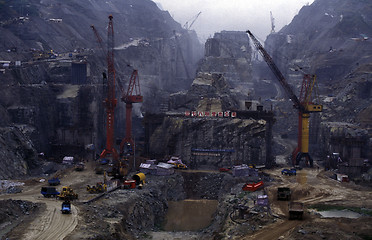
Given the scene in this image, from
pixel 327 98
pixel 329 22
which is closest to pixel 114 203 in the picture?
pixel 327 98

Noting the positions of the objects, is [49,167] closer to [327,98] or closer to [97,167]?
[97,167]

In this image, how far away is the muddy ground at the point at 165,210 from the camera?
46.7 metres

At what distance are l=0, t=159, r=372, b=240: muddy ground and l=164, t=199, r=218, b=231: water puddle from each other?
1547 millimetres

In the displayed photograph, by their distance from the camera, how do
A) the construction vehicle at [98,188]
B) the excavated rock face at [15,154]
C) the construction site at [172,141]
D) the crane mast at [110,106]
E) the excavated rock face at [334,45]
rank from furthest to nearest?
the excavated rock face at [334,45]
the crane mast at [110,106]
the excavated rock face at [15,154]
the construction vehicle at [98,188]
the construction site at [172,141]

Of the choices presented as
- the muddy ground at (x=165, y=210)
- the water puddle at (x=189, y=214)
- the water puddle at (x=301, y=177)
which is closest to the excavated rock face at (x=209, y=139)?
the water puddle at (x=301, y=177)

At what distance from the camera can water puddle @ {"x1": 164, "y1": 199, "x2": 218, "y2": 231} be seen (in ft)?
218

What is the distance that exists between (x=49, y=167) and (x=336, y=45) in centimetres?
12351

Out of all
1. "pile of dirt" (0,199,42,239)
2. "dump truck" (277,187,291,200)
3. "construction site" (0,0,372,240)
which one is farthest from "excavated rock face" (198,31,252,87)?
"pile of dirt" (0,199,42,239)

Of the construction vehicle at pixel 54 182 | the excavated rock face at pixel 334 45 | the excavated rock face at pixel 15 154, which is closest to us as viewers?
the construction vehicle at pixel 54 182

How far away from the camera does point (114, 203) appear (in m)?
60.2

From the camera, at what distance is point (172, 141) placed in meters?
99.1

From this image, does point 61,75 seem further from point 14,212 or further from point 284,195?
point 284,195

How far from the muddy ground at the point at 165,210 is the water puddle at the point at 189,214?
5.07 feet

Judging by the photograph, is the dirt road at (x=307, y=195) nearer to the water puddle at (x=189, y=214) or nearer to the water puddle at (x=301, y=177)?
the water puddle at (x=301, y=177)
